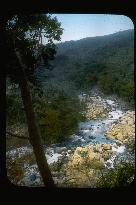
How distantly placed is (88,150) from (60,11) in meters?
0.90

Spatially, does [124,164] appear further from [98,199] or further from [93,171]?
[98,199]

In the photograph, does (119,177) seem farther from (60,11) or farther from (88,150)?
(60,11)

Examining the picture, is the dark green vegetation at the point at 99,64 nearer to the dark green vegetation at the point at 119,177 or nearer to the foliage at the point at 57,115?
the foliage at the point at 57,115

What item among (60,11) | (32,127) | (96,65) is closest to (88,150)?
(32,127)

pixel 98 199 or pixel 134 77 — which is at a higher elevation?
pixel 134 77

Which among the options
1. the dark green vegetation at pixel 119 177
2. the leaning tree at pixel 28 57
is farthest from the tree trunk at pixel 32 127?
the dark green vegetation at pixel 119 177

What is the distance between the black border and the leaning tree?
117mm

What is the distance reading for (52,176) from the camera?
5.66 feet

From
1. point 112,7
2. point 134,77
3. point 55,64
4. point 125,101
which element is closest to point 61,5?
point 112,7

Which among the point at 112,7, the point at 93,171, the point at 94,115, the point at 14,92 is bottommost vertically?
the point at 93,171

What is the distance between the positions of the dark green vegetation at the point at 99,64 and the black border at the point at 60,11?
210 millimetres

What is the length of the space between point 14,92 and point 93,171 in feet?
2.41

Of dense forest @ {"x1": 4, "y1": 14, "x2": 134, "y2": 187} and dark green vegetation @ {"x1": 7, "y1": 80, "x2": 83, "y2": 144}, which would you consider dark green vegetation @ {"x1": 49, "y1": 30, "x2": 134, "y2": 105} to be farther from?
dark green vegetation @ {"x1": 7, "y1": 80, "x2": 83, "y2": 144}

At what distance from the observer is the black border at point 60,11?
5.24 ft
